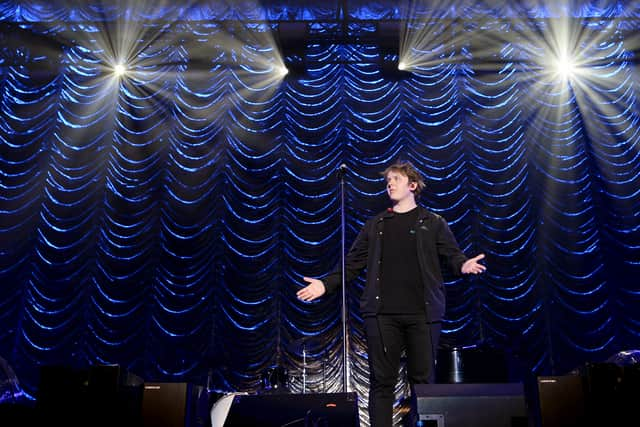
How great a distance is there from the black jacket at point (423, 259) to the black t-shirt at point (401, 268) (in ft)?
0.09

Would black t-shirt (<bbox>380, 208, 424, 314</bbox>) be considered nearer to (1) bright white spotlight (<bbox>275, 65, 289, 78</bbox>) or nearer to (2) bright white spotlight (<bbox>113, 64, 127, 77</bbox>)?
(1) bright white spotlight (<bbox>275, 65, 289, 78</bbox>)

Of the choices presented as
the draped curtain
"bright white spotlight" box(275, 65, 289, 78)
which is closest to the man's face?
the draped curtain

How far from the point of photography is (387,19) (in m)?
7.64

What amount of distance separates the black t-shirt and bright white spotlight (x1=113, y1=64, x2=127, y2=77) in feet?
17.5

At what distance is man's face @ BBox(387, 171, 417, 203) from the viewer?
3.71 meters

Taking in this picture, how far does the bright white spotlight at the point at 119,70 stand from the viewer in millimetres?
7996

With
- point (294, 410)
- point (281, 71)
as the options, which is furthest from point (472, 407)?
point (281, 71)

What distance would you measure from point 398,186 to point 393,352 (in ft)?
2.94

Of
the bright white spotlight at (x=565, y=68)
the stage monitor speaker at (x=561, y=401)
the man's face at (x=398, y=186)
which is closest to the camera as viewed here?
the stage monitor speaker at (x=561, y=401)

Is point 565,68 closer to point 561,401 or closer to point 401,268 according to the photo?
point 401,268

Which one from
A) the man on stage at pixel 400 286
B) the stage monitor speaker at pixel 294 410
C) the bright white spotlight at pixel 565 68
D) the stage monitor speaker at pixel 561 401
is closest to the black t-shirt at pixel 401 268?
the man on stage at pixel 400 286

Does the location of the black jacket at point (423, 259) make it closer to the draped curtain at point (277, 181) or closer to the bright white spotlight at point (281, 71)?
the draped curtain at point (277, 181)

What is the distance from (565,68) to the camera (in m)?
7.80

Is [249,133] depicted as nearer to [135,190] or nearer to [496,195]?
[135,190]
